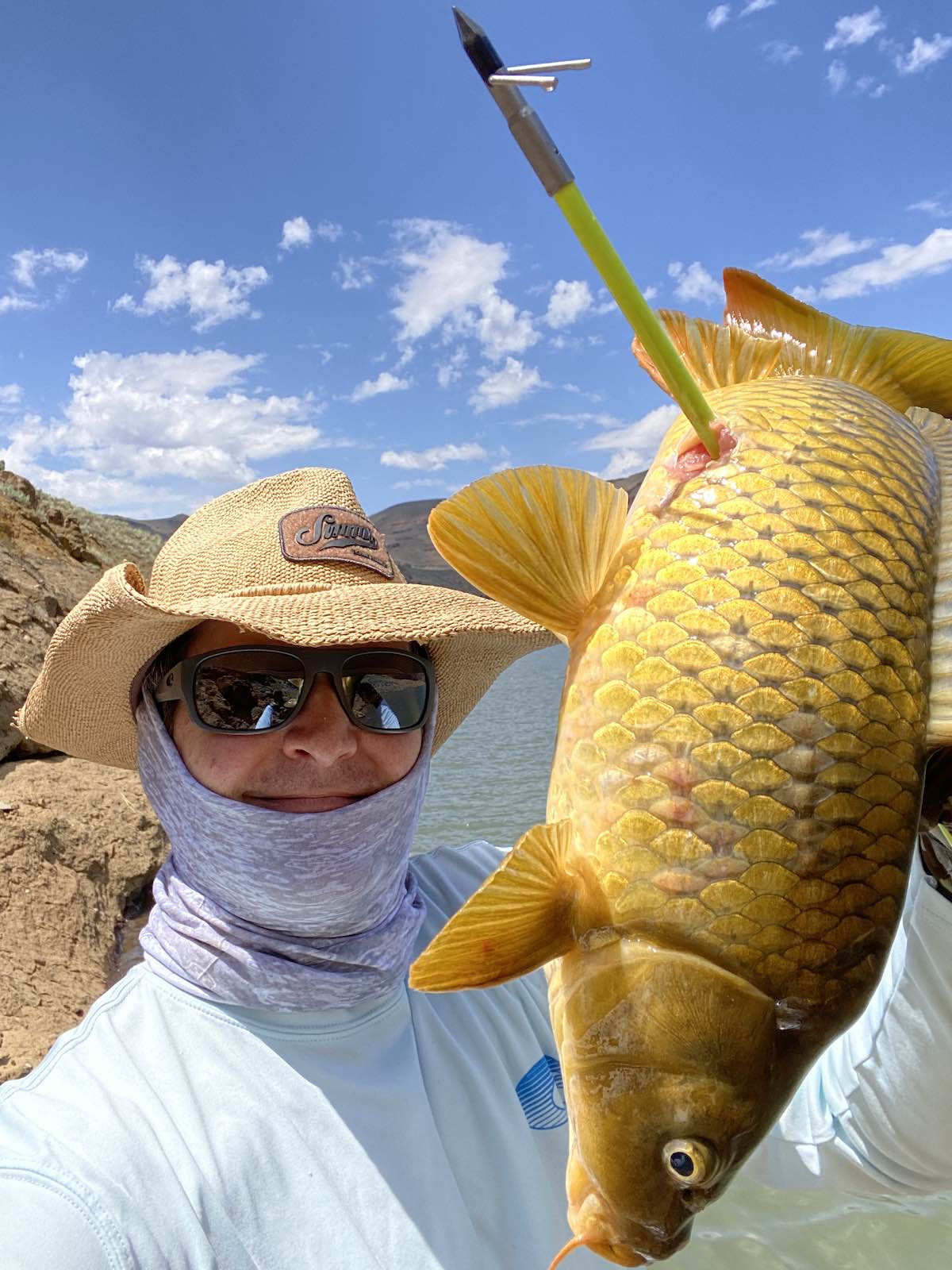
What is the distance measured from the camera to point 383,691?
6.92 ft

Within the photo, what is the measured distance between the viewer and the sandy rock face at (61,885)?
4.76 metres

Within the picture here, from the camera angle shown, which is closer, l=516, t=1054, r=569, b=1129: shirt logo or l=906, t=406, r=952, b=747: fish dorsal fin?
l=906, t=406, r=952, b=747: fish dorsal fin

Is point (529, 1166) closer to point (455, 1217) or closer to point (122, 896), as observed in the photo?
point (455, 1217)

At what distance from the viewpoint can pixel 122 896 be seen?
21.0 ft

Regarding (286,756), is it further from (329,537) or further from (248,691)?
(329,537)

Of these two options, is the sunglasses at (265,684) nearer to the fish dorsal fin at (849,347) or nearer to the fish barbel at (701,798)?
the fish barbel at (701,798)

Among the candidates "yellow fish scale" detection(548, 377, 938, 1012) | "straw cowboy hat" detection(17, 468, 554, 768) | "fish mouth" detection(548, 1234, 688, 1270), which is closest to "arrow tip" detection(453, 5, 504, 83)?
"yellow fish scale" detection(548, 377, 938, 1012)

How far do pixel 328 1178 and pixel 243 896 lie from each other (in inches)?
23.6

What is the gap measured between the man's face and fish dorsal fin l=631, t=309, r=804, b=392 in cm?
99

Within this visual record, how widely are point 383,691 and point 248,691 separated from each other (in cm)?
32

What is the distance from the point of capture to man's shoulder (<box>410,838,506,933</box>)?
98.7 inches

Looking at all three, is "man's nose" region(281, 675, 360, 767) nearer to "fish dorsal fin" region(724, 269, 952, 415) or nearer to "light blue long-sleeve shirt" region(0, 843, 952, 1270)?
"light blue long-sleeve shirt" region(0, 843, 952, 1270)

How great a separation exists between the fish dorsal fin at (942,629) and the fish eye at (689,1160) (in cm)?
58

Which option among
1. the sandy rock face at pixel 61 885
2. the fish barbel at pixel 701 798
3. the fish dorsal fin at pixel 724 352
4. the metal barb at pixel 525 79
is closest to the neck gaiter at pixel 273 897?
the fish barbel at pixel 701 798
